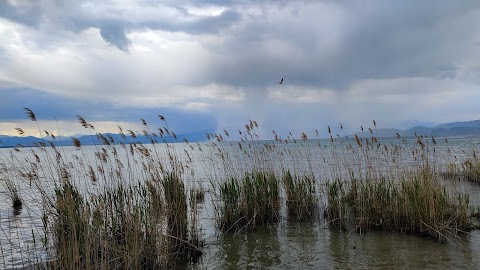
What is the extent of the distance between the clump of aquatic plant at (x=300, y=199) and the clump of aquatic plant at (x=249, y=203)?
0.66 m

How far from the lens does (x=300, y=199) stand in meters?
10.2

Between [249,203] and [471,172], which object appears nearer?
[249,203]

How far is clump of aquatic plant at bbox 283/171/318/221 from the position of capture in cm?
1014

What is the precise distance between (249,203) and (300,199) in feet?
6.36

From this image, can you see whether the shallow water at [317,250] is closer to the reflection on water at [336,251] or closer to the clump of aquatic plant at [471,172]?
the reflection on water at [336,251]

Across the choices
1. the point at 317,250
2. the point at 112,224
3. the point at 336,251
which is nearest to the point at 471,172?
the point at 336,251

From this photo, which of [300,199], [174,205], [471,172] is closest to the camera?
[174,205]

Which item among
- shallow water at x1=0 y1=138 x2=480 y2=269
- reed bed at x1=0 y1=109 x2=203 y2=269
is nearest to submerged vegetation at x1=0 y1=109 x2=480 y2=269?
reed bed at x1=0 y1=109 x2=203 y2=269

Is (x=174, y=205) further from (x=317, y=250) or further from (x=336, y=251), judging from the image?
(x=336, y=251)

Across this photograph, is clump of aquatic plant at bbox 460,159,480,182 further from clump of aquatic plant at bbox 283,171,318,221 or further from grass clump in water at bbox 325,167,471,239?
Answer: clump of aquatic plant at bbox 283,171,318,221

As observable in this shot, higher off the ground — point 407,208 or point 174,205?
point 174,205

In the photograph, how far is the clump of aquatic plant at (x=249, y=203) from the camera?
357 inches

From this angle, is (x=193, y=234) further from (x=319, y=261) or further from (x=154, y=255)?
(x=319, y=261)

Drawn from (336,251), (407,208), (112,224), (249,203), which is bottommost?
(336,251)
